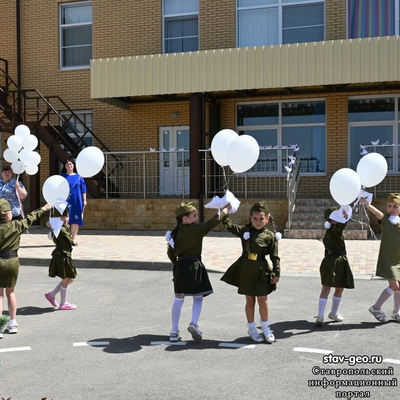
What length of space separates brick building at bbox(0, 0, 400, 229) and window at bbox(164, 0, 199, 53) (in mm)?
33

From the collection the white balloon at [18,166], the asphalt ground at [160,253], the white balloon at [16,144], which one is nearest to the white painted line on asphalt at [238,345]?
the asphalt ground at [160,253]

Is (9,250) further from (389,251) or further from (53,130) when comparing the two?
(53,130)

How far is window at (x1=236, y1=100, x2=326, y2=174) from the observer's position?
15156mm

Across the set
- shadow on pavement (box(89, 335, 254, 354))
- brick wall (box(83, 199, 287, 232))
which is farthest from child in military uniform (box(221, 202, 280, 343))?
brick wall (box(83, 199, 287, 232))

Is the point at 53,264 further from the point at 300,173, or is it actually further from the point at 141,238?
the point at 300,173

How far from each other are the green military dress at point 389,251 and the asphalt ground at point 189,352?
1.74 feet

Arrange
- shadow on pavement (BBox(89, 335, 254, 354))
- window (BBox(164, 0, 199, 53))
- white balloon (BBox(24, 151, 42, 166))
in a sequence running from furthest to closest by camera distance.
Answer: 1. window (BBox(164, 0, 199, 53))
2. white balloon (BBox(24, 151, 42, 166))
3. shadow on pavement (BBox(89, 335, 254, 354))

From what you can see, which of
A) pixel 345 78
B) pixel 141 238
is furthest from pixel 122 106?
pixel 345 78

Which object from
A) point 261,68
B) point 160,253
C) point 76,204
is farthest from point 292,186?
point 76,204

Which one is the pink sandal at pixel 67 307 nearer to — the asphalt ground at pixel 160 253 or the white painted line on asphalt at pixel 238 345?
the white painted line on asphalt at pixel 238 345

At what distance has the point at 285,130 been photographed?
1558 cm

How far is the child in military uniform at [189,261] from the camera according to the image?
4.94 metres

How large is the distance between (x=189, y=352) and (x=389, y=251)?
89.5 inches

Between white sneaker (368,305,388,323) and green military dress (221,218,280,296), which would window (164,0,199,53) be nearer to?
white sneaker (368,305,388,323)
